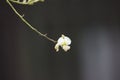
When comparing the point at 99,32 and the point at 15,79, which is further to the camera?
the point at 99,32

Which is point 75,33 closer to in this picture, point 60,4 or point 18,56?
point 60,4

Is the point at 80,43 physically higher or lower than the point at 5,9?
lower

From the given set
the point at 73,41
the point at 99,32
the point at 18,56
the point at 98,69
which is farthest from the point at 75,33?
the point at 18,56

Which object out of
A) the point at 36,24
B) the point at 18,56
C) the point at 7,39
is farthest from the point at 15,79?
the point at 36,24

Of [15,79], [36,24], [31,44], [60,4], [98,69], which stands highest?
[60,4]

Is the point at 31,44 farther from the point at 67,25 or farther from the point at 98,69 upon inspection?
the point at 98,69

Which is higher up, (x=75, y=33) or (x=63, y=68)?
(x=75, y=33)
